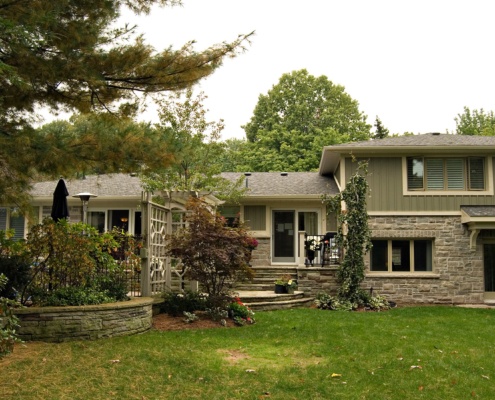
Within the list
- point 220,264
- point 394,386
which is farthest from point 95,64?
point 394,386

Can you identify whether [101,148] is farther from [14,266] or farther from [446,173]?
[446,173]

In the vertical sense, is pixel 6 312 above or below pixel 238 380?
above

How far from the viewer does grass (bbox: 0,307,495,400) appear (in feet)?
17.5

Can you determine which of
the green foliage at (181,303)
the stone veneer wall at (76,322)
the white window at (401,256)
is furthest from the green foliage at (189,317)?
the white window at (401,256)

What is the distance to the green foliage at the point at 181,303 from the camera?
9562 millimetres

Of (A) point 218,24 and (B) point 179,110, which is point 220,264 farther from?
(B) point 179,110

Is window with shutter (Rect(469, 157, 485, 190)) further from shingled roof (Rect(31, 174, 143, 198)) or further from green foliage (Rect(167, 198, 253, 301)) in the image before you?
shingled roof (Rect(31, 174, 143, 198))

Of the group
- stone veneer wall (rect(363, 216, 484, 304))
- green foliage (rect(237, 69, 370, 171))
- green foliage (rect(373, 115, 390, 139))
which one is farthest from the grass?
green foliage (rect(373, 115, 390, 139))

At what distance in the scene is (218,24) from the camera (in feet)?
25.3

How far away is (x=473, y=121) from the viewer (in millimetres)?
37906

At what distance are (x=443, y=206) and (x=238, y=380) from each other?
1048 cm

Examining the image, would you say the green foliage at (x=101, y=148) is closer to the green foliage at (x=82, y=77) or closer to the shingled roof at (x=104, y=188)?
the green foliage at (x=82, y=77)

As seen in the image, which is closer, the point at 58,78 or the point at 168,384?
the point at 168,384

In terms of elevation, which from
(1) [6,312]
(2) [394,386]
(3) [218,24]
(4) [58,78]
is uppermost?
(3) [218,24]
